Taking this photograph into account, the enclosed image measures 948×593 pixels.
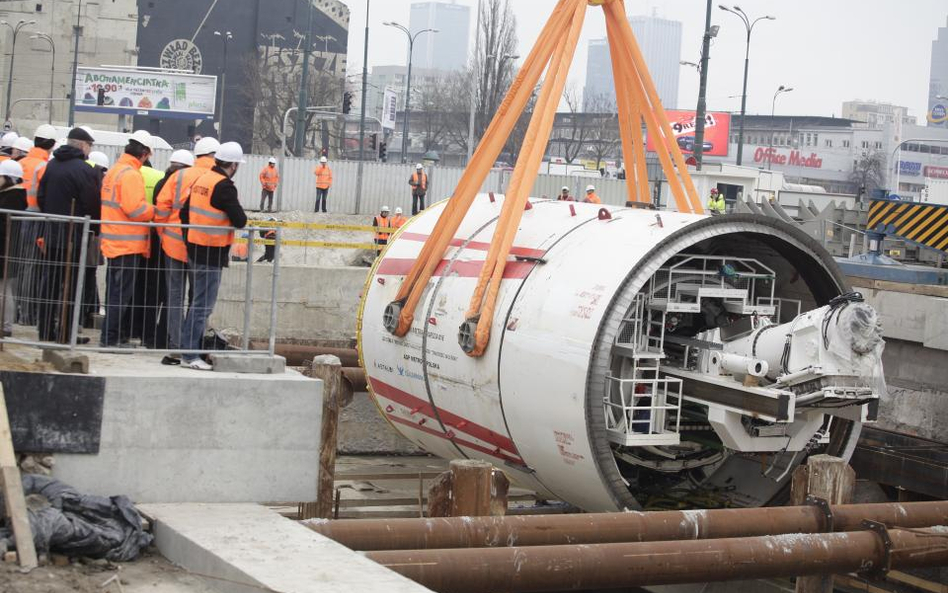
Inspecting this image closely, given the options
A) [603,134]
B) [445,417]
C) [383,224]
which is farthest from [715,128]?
[445,417]

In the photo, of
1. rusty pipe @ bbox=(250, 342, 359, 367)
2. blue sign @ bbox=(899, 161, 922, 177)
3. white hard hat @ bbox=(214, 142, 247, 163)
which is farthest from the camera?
blue sign @ bbox=(899, 161, 922, 177)

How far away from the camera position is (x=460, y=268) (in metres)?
13.1

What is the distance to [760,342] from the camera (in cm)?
1147

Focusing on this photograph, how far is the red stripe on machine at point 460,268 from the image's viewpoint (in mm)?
12203

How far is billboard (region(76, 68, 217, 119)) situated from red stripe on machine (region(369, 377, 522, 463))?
47.2 metres

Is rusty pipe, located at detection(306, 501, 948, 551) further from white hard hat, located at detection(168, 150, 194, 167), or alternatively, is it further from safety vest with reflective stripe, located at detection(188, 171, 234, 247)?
white hard hat, located at detection(168, 150, 194, 167)

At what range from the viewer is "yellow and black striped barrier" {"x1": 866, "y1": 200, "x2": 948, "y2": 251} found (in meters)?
22.3

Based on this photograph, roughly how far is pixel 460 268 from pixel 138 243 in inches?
150

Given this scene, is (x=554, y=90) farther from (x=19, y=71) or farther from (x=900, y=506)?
(x=19, y=71)

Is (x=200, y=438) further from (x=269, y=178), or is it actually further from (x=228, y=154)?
(x=269, y=178)

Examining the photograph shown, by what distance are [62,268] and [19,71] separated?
75.4 meters

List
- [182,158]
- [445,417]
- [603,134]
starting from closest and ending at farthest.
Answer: [182,158]
[445,417]
[603,134]

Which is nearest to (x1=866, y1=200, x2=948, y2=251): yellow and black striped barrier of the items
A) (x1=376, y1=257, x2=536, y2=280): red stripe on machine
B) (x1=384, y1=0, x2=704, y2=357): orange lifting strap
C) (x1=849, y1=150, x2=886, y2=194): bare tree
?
(x1=384, y1=0, x2=704, y2=357): orange lifting strap

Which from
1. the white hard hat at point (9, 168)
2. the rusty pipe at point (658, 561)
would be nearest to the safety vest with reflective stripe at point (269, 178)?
the white hard hat at point (9, 168)
